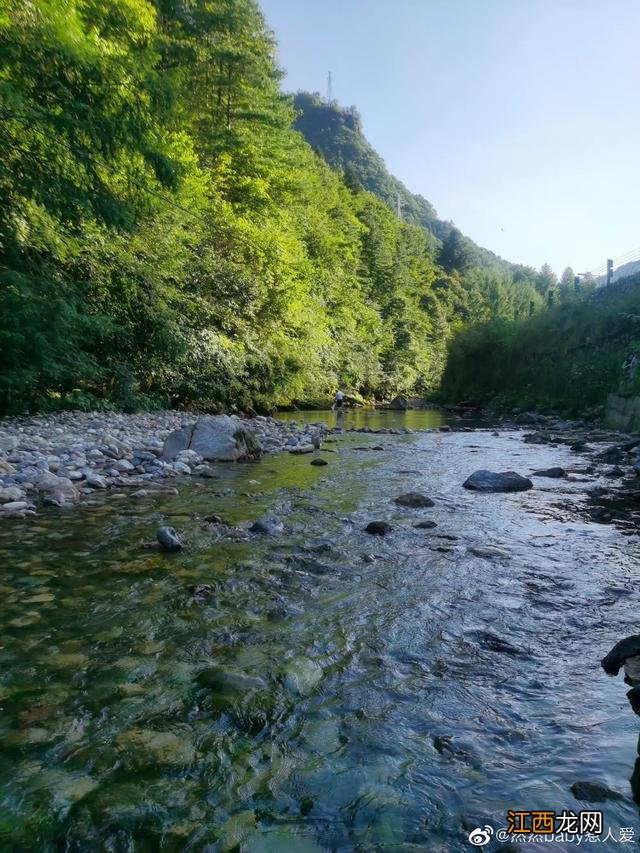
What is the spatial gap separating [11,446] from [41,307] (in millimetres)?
3182

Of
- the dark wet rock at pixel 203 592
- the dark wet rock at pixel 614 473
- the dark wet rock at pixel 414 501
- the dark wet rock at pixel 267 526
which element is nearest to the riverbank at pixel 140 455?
the dark wet rock at pixel 614 473

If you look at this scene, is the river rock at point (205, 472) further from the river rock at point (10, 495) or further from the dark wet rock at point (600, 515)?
the dark wet rock at point (600, 515)

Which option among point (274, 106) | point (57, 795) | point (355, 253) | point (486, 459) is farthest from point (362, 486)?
point (355, 253)

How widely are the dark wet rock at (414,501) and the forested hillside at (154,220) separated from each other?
5916 mm

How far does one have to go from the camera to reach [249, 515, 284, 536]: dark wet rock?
499 cm

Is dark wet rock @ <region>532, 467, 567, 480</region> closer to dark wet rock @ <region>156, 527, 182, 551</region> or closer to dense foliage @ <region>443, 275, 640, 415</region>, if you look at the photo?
dense foliage @ <region>443, 275, 640, 415</region>

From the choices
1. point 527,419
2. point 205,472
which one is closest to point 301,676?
point 205,472

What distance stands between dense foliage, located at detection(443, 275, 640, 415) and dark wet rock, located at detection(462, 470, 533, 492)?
738 centimetres

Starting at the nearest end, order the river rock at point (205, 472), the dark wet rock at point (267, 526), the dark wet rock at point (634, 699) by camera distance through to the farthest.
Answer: the dark wet rock at point (634, 699) < the dark wet rock at point (267, 526) < the river rock at point (205, 472)

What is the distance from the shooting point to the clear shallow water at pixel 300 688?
169 centimetres

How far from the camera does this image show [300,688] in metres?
2.44

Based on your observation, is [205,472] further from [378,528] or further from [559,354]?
[559,354]

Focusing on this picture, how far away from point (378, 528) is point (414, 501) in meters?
1.43

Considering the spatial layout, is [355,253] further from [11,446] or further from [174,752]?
[174,752]
